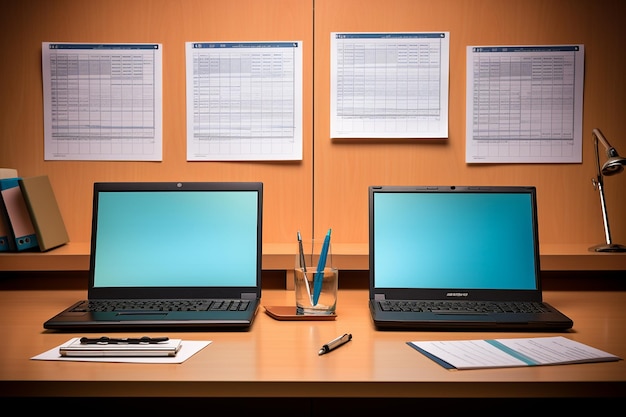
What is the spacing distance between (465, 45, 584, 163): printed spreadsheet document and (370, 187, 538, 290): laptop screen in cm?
43

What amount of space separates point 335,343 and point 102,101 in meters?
1.19

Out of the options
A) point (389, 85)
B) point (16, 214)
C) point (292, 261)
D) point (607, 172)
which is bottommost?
point (292, 261)

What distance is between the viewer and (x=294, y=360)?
113 centimetres

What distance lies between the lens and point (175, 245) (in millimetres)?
1562

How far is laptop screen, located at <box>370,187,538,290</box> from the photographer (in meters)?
1.53

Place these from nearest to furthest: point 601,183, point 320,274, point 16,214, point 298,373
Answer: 1. point 298,373
2. point 320,274
3. point 16,214
4. point 601,183

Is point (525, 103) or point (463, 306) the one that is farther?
point (525, 103)

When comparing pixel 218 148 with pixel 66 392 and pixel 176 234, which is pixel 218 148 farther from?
pixel 66 392

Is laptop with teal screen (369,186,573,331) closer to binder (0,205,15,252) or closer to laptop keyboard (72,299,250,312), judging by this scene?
laptop keyboard (72,299,250,312)

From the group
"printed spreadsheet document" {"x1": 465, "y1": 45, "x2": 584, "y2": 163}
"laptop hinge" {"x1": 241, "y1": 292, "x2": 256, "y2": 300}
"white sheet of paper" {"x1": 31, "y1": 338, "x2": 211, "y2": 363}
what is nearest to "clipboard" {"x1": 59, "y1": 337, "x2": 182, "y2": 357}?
"white sheet of paper" {"x1": 31, "y1": 338, "x2": 211, "y2": 363}

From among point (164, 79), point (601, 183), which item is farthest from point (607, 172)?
point (164, 79)

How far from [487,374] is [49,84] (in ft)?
5.19

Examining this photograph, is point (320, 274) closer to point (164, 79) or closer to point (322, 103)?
point (322, 103)

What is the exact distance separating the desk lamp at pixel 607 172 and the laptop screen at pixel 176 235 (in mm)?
966
